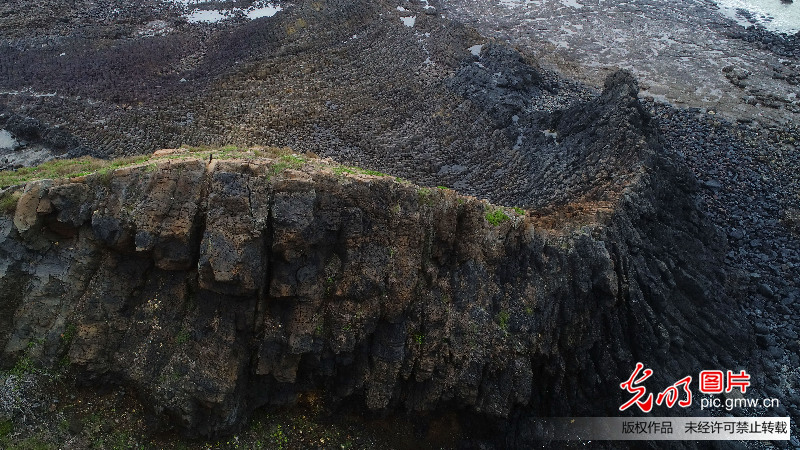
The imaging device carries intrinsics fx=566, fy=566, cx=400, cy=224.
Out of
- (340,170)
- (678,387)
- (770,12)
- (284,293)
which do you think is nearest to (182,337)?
(284,293)

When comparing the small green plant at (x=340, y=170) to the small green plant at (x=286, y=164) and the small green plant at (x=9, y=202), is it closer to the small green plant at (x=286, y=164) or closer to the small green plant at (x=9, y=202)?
the small green plant at (x=286, y=164)

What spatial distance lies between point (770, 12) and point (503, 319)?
1886 inches

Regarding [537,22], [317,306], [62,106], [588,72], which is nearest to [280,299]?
[317,306]

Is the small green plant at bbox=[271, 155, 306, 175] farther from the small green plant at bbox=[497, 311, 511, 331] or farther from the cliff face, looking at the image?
the small green plant at bbox=[497, 311, 511, 331]

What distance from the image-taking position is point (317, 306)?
1522 centimetres

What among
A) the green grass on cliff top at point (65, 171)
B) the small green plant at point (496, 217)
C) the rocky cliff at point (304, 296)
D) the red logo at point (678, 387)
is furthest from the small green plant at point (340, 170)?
the red logo at point (678, 387)

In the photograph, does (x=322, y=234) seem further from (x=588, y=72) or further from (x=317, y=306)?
(x=588, y=72)

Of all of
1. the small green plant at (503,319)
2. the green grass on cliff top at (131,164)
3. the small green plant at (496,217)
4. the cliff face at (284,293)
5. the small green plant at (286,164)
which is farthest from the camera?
the small green plant at (496,217)

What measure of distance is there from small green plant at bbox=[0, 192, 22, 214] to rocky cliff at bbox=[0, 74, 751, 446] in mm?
183

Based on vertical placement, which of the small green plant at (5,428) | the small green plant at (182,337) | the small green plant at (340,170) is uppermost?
the small green plant at (340,170)

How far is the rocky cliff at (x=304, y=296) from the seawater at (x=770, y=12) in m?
40.4

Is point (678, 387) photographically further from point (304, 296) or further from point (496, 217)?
point (304, 296)

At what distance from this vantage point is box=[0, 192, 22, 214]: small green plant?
14.4 metres

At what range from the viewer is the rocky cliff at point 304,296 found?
14305 mm
